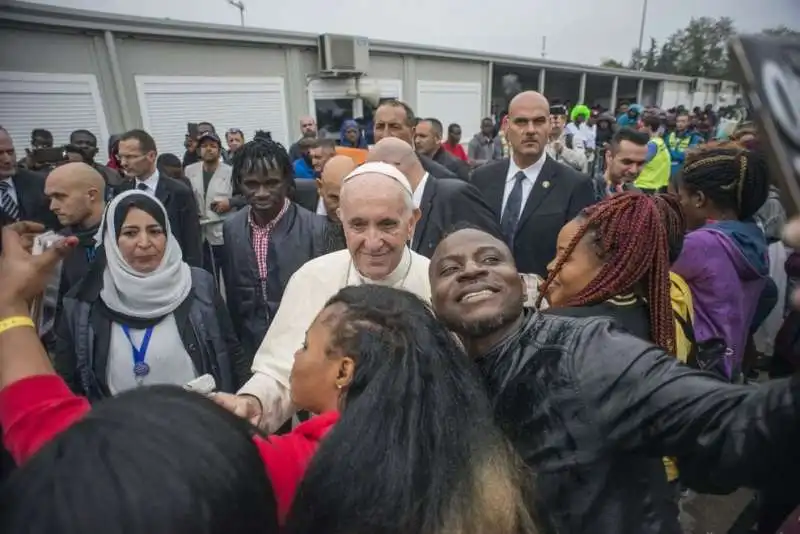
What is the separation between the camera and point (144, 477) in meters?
0.67

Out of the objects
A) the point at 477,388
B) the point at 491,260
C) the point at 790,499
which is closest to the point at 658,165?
the point at 790,499

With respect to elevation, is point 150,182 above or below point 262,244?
above

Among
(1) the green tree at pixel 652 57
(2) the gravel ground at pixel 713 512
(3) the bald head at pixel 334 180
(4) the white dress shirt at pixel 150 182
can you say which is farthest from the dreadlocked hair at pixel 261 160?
(1) the green tree at pixel 652 57

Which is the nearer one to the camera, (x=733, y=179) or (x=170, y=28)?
(x=733, y=179)

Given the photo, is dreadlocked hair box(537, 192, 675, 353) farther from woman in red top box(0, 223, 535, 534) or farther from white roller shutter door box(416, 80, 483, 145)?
white roller shutter door box(416, 80, 483, 145)

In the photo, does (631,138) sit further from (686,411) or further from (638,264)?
(686,411)

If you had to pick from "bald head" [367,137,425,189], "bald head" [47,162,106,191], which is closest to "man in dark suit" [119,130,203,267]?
"bald head" [47,162,106,191]

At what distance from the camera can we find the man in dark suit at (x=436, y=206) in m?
3.12

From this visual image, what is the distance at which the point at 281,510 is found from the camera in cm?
100

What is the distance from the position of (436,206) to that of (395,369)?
7.29 ft

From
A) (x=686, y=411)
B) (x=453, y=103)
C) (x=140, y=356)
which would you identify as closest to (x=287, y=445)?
(x=686, y=411)

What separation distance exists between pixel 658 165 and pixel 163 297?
4.87m

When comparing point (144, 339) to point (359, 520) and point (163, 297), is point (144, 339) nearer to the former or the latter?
point (163, 297)

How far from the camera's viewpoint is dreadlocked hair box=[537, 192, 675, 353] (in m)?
1.67
